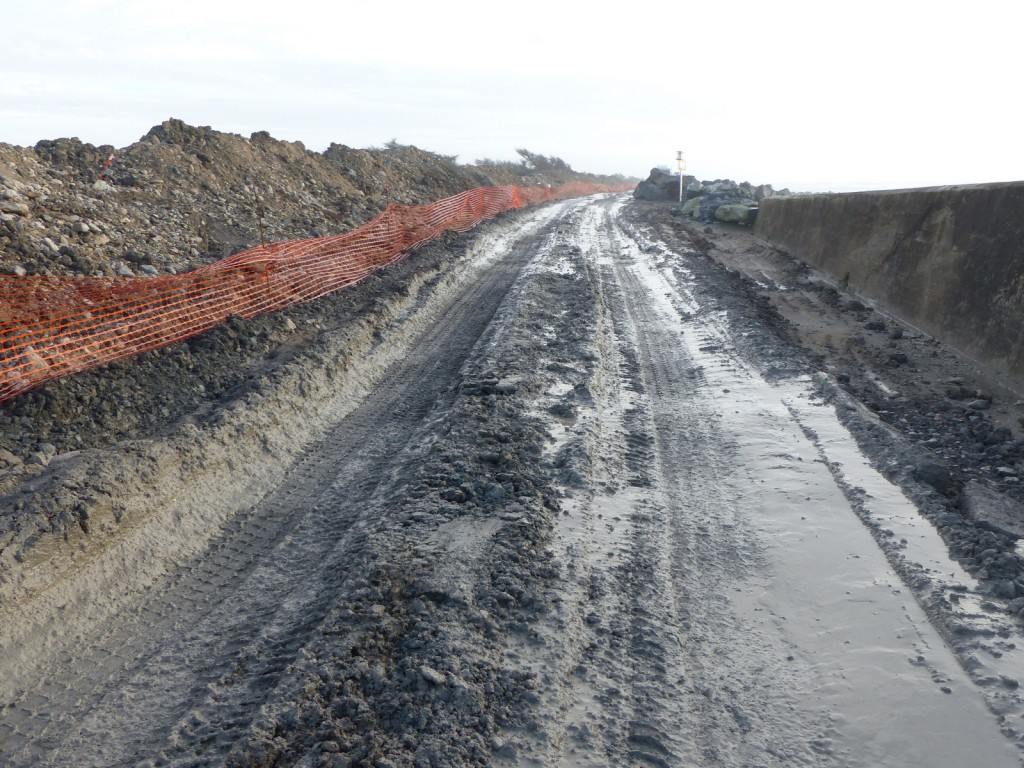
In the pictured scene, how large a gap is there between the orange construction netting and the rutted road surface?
5.69 ft

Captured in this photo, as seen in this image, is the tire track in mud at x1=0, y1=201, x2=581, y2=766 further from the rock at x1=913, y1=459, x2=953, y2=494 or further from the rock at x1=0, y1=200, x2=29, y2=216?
the rock at x1=0, y1=200, x2=29, y2=216

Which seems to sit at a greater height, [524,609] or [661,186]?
[661,186]

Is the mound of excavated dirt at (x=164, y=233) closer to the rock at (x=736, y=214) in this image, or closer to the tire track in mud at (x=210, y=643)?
the tire track in mud at (x=210, y=643)

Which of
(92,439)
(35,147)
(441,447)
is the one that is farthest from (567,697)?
(35,147)

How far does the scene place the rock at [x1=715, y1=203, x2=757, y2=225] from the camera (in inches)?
704

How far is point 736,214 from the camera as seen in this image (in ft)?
59.7

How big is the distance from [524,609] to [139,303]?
18.0 feet

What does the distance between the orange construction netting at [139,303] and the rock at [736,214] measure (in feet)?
36.5

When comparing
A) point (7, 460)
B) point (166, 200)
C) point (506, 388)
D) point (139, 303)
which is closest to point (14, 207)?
point (139, 303)

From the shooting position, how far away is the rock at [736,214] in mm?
17891

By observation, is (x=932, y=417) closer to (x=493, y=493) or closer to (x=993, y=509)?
(x=993, y=509)

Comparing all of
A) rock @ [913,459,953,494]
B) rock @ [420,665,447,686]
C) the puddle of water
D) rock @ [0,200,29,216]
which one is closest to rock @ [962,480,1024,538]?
rock @ [913,459,953,494]

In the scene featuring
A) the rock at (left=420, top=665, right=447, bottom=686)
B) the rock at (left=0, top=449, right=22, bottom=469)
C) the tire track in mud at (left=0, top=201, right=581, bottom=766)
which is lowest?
Result: the tire track in mud at (left=0, top=201, right=581, bottom=766)

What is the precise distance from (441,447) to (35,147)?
34.1ft
